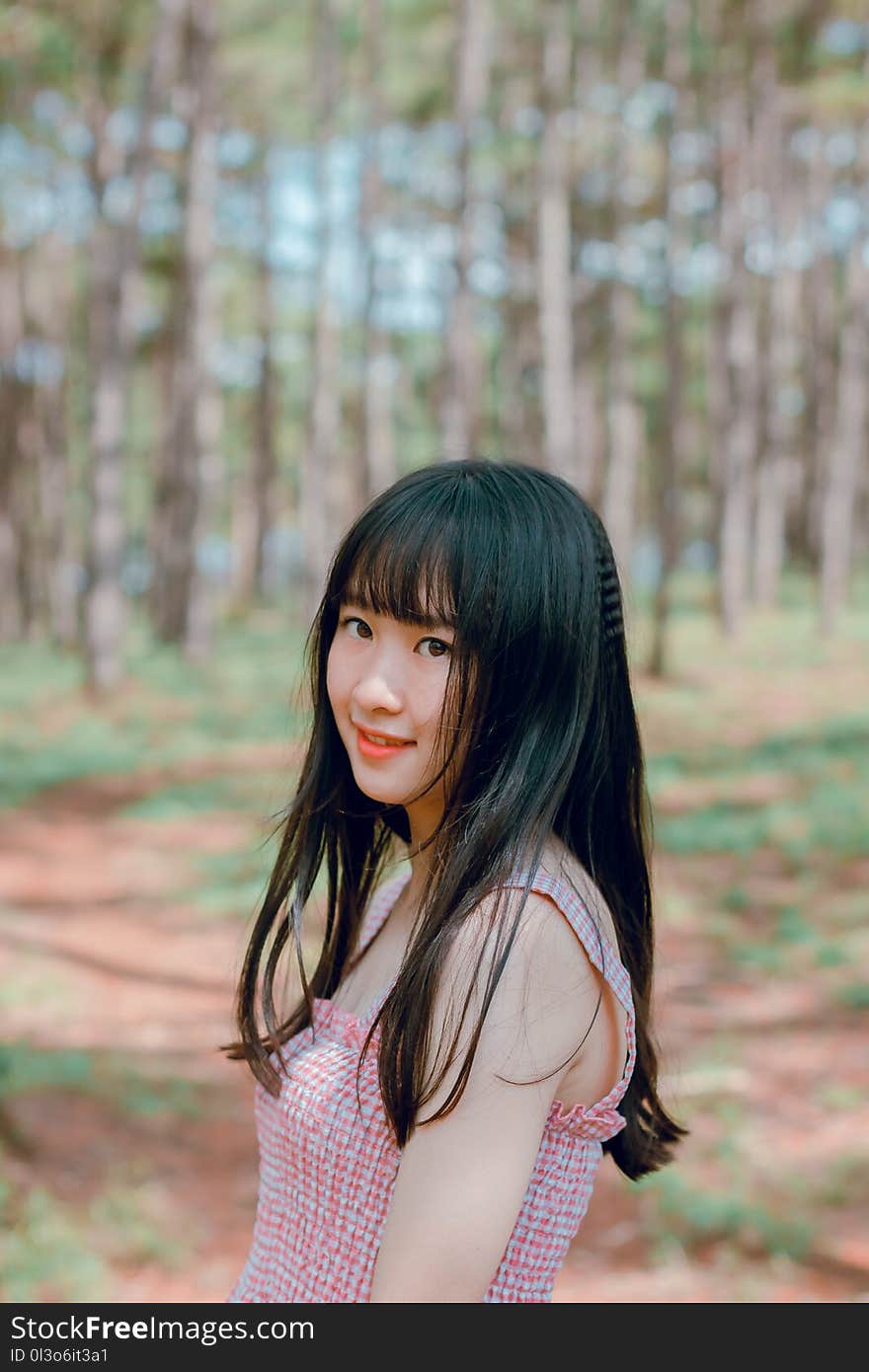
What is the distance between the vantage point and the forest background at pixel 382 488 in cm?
495

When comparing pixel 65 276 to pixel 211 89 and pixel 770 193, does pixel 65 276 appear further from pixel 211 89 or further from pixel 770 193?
pixel 770 193

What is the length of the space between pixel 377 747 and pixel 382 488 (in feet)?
6.57

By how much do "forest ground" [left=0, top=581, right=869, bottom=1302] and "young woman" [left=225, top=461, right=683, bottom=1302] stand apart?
1.96ft

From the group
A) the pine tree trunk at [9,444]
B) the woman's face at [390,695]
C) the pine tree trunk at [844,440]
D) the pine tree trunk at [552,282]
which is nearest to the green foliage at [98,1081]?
the woman's face at [390,695]

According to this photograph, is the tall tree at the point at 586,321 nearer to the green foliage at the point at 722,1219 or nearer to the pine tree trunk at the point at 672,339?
the pine tree trunk at the point at 672,339

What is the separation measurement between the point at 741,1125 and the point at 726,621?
1118 centimetres

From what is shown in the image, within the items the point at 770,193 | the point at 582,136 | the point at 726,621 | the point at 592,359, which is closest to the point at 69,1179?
the point at 726,621

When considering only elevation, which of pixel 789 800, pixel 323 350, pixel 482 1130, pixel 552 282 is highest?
pixel 552 282

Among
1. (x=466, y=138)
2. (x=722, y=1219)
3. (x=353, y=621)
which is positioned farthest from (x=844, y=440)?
(x=353, y=621)

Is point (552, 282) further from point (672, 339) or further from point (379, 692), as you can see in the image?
point (379, 692)

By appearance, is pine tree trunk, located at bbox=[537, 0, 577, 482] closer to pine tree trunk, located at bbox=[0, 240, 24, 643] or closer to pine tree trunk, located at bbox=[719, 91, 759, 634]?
pine tree trunk, located at bbox=[719, 91, 759, 634]

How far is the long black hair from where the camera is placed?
129 centimetres

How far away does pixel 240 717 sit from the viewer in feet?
41.7

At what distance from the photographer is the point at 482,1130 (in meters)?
1.20
